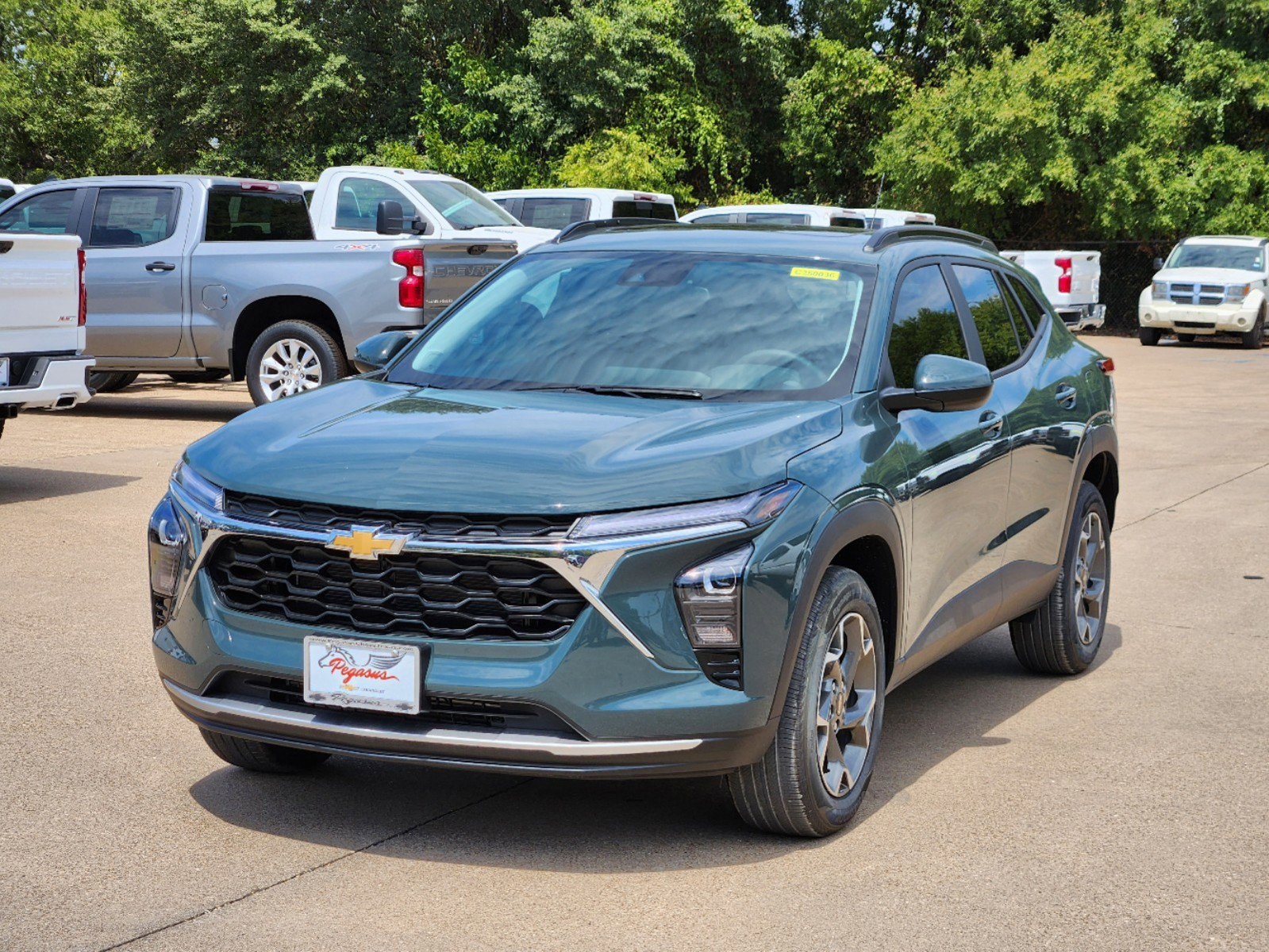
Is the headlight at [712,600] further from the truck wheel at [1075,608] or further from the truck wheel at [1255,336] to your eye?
the truck wheel at [1255,336]

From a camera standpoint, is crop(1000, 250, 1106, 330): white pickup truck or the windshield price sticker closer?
the windshield price sticker

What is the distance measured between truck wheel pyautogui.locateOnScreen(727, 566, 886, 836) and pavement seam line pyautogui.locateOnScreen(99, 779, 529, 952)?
0.83 metres

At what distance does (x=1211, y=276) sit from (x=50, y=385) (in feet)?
83.1

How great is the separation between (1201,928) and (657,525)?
1.61m

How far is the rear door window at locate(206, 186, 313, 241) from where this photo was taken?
15.0 metres

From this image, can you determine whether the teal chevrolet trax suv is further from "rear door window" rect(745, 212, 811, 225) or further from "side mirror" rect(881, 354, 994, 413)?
"rear door window" rect(745, 212, 811, 225)

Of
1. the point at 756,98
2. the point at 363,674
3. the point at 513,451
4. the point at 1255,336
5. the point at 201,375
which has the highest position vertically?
the point at 756,98

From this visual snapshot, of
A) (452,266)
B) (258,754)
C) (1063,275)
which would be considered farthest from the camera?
(1063,275)

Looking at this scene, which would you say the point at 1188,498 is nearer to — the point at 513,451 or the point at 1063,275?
the point at 513,451

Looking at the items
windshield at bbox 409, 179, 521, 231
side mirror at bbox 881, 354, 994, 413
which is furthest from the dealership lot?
windshield at bbox 409, 179, 521, 231

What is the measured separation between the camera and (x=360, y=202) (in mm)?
18859

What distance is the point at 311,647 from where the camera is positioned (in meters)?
4.29

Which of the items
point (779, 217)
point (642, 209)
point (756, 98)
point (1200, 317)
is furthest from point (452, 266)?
point (756, 98)

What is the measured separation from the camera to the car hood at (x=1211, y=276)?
102ft
